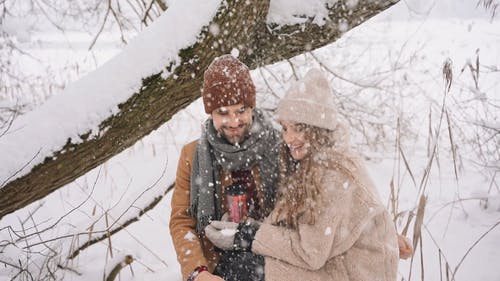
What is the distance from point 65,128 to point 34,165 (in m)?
0.24

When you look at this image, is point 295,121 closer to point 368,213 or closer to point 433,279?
point 368,213

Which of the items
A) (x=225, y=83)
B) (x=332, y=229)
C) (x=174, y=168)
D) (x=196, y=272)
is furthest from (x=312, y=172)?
(x=174, y=168)

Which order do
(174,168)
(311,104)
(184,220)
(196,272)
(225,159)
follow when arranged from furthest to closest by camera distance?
(174,168) < (184,220) < (225,159) < (196,272) < (311,104)

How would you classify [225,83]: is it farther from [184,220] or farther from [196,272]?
[196,272]

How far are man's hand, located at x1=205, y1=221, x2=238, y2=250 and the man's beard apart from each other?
0.41 meters

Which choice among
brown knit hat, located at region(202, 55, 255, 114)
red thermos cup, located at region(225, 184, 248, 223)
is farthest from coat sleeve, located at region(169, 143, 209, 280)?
brown knit hat, located at region(202, 55, 255, 114)

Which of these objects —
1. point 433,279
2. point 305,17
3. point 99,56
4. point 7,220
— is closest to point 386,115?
point 433,279

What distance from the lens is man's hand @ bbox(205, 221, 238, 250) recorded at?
191cm

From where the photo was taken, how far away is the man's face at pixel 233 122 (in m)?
Answer: 2.00

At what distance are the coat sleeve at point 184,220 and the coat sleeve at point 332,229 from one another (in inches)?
20.8

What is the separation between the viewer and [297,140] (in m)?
1.83

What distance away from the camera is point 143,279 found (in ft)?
9.39

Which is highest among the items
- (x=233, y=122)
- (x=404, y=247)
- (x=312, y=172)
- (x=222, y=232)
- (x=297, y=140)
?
(x=233, y=122)

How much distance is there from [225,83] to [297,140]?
1.50 feet
